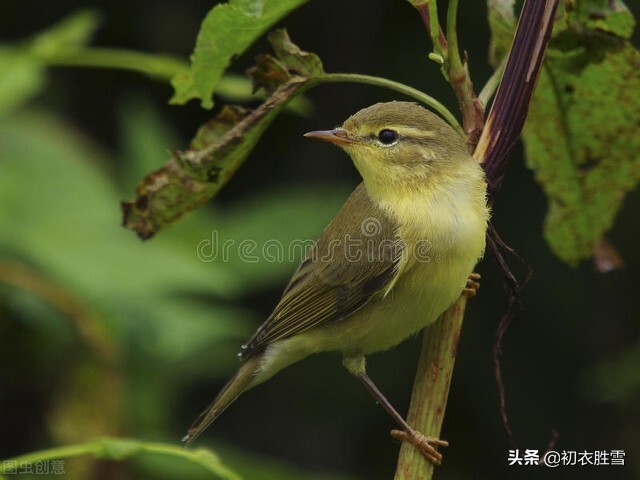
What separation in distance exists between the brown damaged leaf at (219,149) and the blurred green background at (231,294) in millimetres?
1268

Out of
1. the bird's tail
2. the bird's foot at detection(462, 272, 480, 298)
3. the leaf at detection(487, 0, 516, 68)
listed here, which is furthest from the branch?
the bird's tail

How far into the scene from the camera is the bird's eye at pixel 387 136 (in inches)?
119

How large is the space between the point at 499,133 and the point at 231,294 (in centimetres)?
266

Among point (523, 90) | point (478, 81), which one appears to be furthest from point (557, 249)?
point (478, 81)

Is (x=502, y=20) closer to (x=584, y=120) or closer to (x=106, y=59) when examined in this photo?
(x=584, y=120)

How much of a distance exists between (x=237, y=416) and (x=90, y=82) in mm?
2321

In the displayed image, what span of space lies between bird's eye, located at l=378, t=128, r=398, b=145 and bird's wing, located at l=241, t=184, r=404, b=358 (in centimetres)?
20

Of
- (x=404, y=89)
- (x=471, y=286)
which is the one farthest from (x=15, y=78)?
(x=404, y=89)

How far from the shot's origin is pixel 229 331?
3914mm

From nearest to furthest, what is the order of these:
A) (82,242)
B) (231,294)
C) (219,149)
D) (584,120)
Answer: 1. (219,149)
2. (584,120)
3. (82,242)
4. (231,294)

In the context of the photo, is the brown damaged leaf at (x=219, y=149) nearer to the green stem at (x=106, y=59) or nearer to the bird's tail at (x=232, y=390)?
the bird's tail at (x=232, y=390)

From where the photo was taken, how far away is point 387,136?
3047mm

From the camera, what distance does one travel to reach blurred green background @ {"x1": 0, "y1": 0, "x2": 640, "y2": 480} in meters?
3.78

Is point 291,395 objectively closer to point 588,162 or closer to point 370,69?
point 370,69
